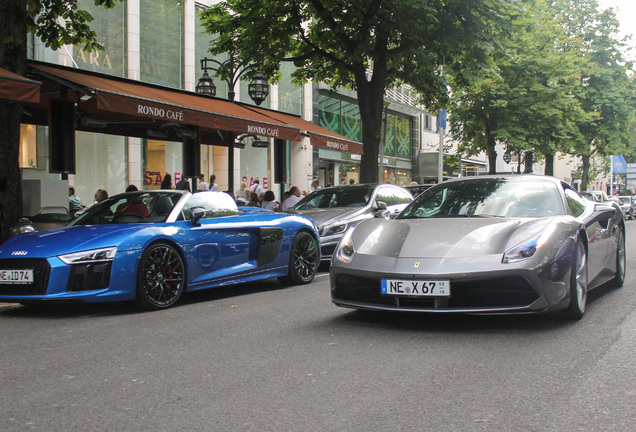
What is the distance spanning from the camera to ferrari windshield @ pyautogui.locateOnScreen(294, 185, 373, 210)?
11.7 m

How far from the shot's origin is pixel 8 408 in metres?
3.50

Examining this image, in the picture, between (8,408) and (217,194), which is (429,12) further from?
(8,408)

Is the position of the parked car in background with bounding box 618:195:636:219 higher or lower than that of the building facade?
lower

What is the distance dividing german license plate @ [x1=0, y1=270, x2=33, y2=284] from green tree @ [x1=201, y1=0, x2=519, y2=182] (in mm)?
10465

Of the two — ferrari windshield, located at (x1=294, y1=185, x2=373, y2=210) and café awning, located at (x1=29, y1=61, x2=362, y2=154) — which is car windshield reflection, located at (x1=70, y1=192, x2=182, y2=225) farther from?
ferrari windshield, located at (x1=294, y1=185, x2=373, y2=210)

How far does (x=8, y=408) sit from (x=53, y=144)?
9065mm

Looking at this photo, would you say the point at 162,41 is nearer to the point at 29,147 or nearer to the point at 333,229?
the point at 29,147

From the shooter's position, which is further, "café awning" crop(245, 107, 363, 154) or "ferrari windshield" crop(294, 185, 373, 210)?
"café awning" crop(245, 107, 363, 154)

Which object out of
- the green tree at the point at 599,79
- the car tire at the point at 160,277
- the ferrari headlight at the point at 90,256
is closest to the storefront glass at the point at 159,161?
the car tire at the point at 160,277

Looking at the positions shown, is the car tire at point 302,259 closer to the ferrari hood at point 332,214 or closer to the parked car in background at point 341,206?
the parked car in background at point 341,206

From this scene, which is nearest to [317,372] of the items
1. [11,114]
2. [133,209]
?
[133,209]

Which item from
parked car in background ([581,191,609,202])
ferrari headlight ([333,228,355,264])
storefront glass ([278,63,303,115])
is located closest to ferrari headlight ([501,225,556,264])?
ferrari headlight ([333,228,355,264])

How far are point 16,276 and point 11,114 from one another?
4398 millimetres

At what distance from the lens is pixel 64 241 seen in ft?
21.6
